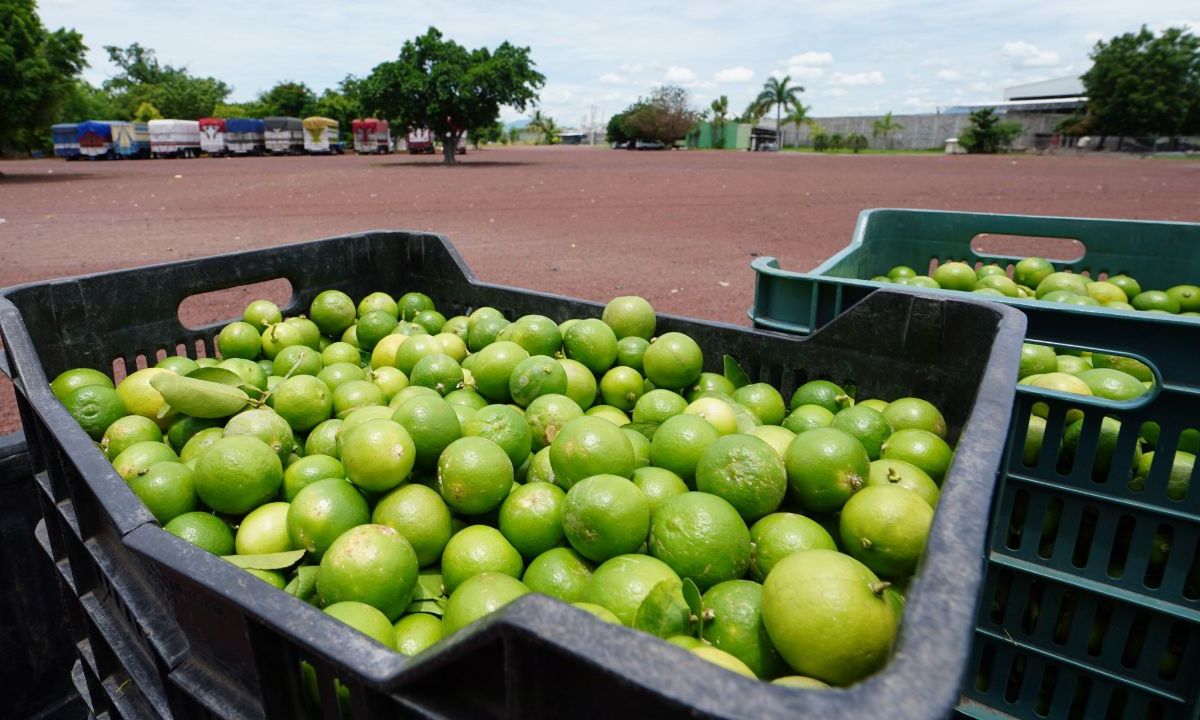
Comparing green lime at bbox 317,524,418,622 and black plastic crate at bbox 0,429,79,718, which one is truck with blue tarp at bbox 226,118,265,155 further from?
green lime at bbox 317,524,418,622

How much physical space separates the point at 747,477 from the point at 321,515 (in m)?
1.11

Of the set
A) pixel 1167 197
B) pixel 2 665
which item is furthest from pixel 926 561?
pixel 1167 197

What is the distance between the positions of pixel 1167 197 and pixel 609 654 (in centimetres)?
2418

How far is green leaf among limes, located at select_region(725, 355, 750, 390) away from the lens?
2707mm

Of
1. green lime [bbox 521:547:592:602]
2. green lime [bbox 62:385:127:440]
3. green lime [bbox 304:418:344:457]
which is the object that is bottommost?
green lime [bbox 521:547:592:602]

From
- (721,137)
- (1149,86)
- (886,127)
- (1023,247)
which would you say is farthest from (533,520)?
(721,137)

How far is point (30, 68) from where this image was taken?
940 inches

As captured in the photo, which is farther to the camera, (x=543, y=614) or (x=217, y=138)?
(x=217, y=138)

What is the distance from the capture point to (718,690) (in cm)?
70

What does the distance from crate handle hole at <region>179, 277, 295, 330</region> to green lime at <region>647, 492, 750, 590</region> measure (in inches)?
214

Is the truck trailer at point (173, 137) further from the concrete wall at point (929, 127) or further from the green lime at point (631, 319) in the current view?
the concrete wall at point (929, 127)

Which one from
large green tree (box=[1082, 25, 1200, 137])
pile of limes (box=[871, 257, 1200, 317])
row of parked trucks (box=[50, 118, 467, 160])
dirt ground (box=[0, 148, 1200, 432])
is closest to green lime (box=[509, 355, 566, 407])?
pile of limes (box=[871, 257, 1200, 317])

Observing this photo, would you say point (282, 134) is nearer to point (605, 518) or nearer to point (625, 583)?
point (605, 518)

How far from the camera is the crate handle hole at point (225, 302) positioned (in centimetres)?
676
